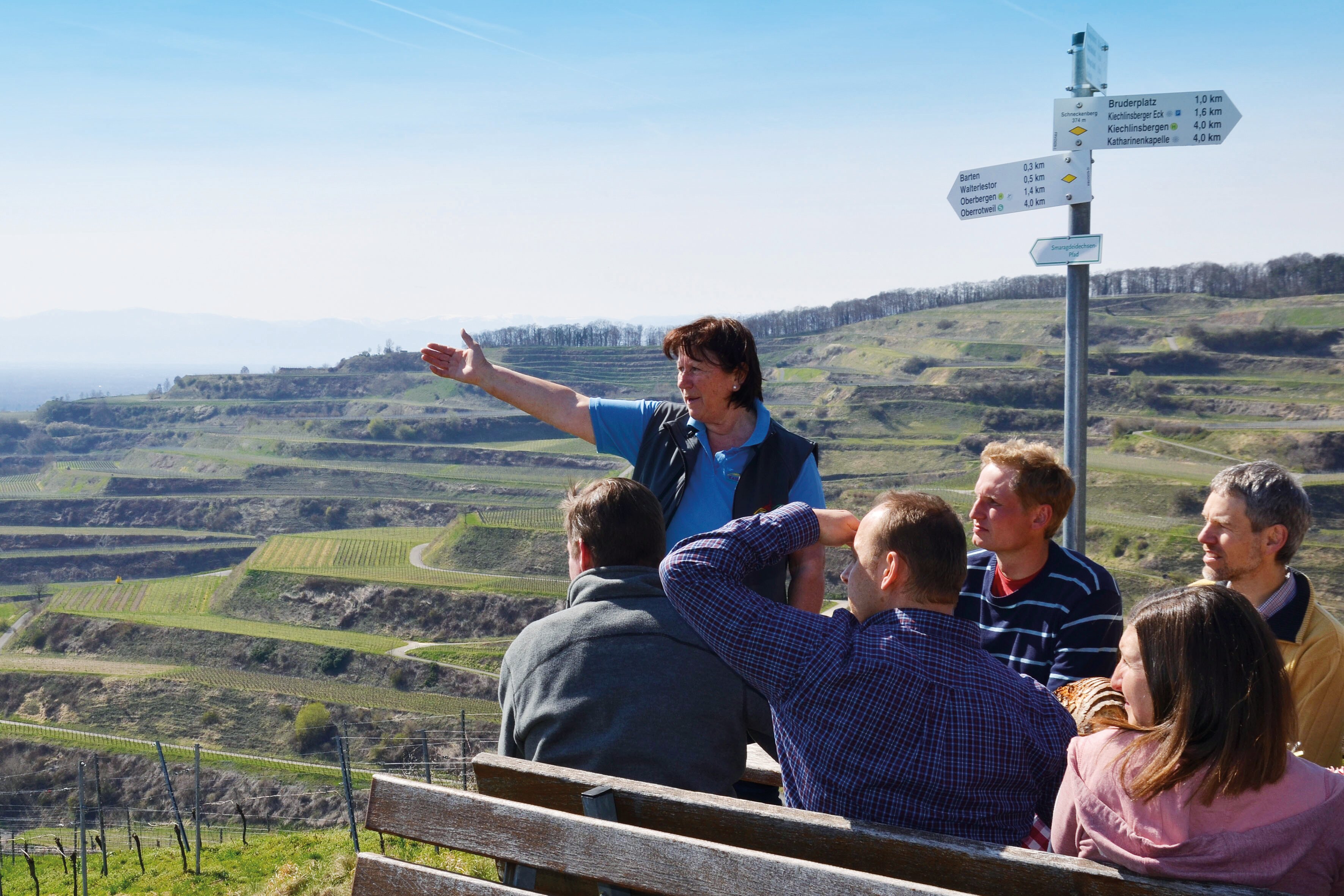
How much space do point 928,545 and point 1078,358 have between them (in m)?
2.05

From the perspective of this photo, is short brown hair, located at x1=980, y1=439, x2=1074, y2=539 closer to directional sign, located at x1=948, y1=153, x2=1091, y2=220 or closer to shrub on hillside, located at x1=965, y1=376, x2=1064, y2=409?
directional sign, located at x1=948, y1=153, x2=1091, y2=220

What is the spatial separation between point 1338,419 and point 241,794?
61.8 m

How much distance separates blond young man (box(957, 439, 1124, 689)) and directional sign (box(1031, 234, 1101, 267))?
1043 mm

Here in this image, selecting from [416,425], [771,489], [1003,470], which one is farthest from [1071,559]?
[416,425]

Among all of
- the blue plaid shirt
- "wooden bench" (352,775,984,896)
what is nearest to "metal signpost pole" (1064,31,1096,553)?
the blue plaid shirt

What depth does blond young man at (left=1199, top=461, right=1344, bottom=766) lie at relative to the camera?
8.29 feet

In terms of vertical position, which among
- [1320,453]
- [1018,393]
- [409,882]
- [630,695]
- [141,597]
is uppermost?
[630,695]

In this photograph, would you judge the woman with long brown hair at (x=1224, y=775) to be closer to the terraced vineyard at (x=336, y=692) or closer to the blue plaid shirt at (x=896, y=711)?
the blue plaid shirt at (x=896, y=711)

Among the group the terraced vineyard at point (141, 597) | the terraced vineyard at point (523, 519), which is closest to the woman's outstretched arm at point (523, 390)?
the terraced vineyard at point (523, 519)

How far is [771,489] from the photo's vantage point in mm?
2992

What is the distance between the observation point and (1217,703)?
1576 mm

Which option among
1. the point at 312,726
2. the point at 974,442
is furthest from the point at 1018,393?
the point at 312,726

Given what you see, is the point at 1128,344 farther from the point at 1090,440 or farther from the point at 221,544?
the point at 221,544

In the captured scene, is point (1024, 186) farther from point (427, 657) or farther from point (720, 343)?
point (427, 657)
